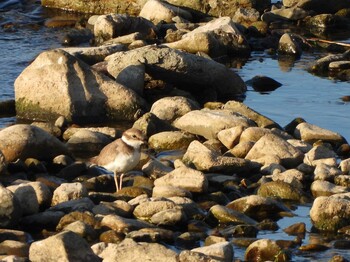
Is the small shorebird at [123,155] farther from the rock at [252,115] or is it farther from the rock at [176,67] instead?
the rock at [176,67]

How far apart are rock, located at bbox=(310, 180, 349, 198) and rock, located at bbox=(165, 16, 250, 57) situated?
27.3 feet

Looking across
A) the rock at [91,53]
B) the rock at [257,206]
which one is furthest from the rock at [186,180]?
the rock at [91,53]

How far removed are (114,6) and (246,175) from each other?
1444 cm

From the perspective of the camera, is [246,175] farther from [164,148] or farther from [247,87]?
[247,87]

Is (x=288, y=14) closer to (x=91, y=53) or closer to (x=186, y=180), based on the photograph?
(x=91, y=53)

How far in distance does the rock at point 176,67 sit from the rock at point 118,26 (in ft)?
16.2

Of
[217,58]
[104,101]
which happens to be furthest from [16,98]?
[217,58]

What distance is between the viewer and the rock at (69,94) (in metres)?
15.9

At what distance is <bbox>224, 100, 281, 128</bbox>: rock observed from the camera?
15242 millimetres

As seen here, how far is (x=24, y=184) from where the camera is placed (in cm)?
1100

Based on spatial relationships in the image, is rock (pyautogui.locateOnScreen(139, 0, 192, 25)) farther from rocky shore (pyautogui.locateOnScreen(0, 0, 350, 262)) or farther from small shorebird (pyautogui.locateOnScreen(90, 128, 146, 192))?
small shorebird (pyautogui.locateOnScreen(90, 128, 146, 192))

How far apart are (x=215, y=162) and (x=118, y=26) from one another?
10513 millimetres

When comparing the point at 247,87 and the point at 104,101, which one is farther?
the point at 247,87

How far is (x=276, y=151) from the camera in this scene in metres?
13.3
